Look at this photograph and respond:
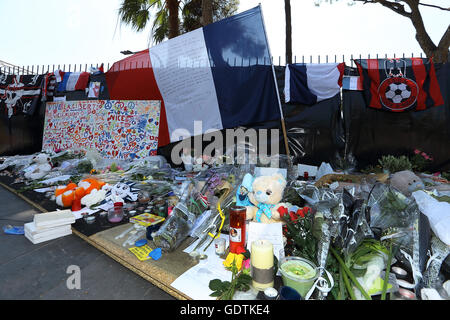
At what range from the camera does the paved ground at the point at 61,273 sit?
1.52 m

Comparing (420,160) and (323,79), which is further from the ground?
(323,79)

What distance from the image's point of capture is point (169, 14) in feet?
23.9

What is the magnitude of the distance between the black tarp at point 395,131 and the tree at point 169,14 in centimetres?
496

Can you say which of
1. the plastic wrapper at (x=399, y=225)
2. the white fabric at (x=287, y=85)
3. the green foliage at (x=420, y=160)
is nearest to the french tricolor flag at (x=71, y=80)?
the white fabric at (x=287, y=85)

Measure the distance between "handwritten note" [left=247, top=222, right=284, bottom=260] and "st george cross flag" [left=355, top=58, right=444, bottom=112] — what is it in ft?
10.7

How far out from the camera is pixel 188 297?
4.58 ft

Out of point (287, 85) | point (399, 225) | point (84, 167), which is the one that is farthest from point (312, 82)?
point (84, 167)

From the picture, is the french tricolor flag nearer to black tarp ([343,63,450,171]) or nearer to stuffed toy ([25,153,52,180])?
stuffed toy ([25,153,52,180])

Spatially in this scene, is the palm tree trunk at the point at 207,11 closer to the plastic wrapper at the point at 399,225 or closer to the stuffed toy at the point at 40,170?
the stuffed toy at the point at 40,170

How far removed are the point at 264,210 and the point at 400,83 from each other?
11.0ft

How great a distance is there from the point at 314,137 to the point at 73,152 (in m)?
5.19

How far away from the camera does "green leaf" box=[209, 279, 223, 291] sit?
139cm

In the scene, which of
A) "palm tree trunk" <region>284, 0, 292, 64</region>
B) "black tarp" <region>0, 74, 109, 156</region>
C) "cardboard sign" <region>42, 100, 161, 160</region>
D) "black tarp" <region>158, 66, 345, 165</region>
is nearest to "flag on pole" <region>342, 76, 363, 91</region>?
"black tarp" <region>158, 66, 345, 165</region>

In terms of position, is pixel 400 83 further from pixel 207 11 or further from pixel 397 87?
pixel 207 11
